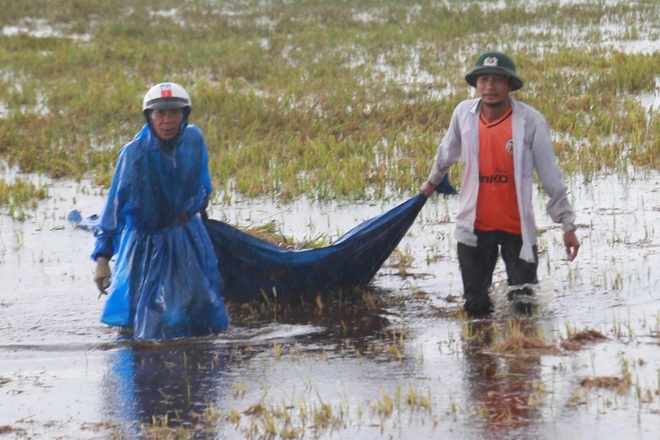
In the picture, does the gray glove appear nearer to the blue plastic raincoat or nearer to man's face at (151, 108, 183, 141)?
the blue plastic raincoat

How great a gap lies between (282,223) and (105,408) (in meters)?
3.48

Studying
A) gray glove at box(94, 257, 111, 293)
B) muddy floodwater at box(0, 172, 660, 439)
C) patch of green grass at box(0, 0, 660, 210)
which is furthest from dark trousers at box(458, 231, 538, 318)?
patch of green grass at box(0, 0, 660, 210)

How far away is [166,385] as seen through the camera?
5.44 meters

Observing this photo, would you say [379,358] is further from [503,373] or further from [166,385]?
[166,385]

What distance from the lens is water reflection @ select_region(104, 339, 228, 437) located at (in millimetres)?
4898

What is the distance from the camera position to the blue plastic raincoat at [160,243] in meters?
6.04

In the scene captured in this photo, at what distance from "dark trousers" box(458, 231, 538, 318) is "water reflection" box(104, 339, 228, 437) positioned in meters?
1.30

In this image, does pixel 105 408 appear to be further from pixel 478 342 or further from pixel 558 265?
pixel 558 265

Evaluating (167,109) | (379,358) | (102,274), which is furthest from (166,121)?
(379,358)

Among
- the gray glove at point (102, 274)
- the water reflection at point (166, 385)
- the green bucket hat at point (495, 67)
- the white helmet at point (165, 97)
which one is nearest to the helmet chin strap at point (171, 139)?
the white helmet at point (165, 97)

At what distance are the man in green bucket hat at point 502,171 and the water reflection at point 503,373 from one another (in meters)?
0.37

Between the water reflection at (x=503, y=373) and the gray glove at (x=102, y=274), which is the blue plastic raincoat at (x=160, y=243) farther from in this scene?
the water reflection at (x=503, y=373)

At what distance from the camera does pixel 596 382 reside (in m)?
4.91

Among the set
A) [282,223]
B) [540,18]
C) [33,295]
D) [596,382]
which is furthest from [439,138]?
[540,18]
